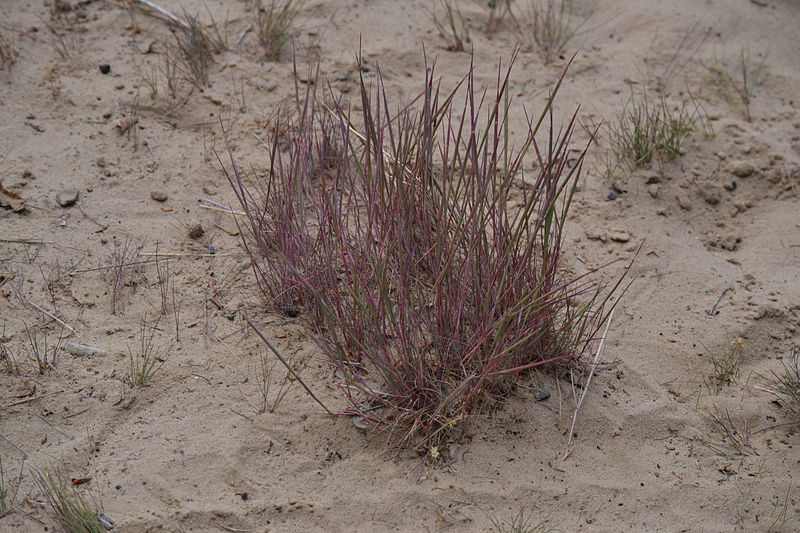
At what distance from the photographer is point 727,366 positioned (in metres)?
2.54

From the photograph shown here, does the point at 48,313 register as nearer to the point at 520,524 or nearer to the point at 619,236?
the point at 520,524

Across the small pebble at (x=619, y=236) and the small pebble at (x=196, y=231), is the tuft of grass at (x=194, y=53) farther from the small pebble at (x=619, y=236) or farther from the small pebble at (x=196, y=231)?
the small pebble at (x=619, y=236)

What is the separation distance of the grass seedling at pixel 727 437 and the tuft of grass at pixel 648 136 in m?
1.30

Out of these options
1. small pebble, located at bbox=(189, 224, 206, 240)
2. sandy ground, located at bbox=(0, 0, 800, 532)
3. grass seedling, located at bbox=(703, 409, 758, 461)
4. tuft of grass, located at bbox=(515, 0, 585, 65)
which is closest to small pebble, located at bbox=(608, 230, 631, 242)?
sandy ground, located at bbox=(0, 0, 800, 532)

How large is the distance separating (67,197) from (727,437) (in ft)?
8.10

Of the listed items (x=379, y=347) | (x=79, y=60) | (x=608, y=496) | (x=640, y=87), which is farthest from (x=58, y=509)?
(x=640, y=87)

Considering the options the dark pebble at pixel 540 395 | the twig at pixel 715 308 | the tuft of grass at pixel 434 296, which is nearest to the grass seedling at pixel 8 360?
the tuft of grass at pixel 434 296

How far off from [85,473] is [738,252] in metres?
2.49

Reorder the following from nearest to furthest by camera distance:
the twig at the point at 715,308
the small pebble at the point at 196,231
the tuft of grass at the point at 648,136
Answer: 1. the twig at the point at 715,308
2. the small pebble at the point at 196,231
3. the tuft of grass at the point at 648,136

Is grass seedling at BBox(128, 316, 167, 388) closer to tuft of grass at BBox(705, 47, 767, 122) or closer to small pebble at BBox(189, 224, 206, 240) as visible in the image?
small pebble at BBox(189, 224, 206, 240)

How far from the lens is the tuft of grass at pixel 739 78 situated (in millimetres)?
3805

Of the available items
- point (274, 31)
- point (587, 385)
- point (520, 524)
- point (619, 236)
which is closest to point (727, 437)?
point (587, 385)

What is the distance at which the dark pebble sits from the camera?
93.4 inches

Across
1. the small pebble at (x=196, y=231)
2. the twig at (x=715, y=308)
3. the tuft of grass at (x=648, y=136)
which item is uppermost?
the tuft of grass at (x=648, y=136)
